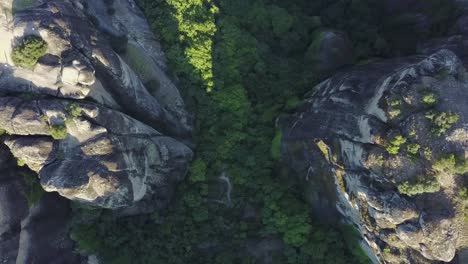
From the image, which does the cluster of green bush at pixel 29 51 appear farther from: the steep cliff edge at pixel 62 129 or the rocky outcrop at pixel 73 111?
the rocky outcrop at pixel 73 111

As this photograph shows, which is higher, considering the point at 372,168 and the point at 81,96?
the point at 372,168

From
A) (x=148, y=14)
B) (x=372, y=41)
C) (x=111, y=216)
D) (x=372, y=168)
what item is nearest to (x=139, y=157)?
(x=111, y=216)

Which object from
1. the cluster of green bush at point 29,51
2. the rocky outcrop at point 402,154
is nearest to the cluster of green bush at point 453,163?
the rocky outcrop at point 402,154

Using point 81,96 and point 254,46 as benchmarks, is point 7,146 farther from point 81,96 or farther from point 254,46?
point 254,46

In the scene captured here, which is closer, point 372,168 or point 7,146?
point 372,168

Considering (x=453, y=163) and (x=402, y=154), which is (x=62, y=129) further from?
(x=453, y=163)

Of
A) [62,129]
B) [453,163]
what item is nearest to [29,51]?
[62,129]
